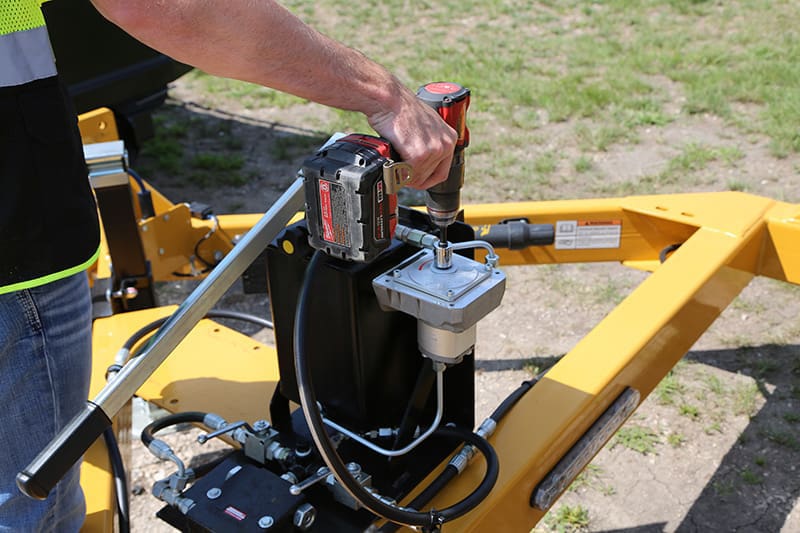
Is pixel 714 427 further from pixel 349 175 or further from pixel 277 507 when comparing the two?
pixel 349 175

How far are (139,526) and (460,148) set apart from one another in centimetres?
167

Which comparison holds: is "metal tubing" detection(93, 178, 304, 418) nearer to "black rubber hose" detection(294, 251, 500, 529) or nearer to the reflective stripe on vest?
"black rubber hose" detection(294, 251, 500, 529)

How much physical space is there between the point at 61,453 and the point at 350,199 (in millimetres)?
536

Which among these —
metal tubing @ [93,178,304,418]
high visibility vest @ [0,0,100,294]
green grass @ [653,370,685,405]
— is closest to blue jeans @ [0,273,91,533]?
high visibility vest @ [0,0,100,294]

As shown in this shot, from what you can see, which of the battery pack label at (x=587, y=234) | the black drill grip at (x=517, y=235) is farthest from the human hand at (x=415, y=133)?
the battery pack label at (x=587, y=234)

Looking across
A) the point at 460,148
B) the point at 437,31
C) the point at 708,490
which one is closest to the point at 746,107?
the point at 437,31

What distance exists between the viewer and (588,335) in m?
1.96

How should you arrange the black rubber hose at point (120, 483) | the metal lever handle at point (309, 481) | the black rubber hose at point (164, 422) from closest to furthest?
1. the metal lever handle at point (309, 481)
2. the black rubber hose at point (164, 422)
3. the black rubber hose at point (120, 483)

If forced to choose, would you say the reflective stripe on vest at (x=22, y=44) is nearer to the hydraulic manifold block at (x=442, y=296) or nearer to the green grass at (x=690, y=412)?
the hydraulic manifold block at (x=442, y=296)

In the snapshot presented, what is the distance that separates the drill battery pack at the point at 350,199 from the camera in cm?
123

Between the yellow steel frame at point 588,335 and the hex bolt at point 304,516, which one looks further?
the yellow steel frame at point 588,335

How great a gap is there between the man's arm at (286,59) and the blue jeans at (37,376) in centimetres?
45

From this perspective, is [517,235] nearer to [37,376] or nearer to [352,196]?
[352,196]

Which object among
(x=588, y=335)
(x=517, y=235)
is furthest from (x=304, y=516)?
(x=517, y=235)
